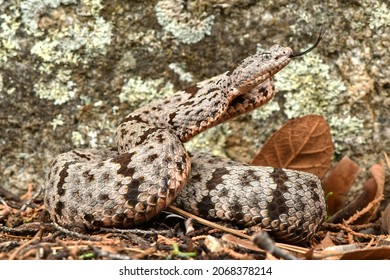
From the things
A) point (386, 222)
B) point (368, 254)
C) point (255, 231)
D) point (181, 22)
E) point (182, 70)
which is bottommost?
point (386, 222)

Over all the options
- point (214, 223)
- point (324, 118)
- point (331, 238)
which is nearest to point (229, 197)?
point (214, 223)

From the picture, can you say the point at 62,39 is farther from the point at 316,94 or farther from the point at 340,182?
the point at 340,182

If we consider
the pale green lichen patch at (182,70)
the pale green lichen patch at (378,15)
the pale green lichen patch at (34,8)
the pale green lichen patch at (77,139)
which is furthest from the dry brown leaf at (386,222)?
the pale green lichen patch at (34,8)

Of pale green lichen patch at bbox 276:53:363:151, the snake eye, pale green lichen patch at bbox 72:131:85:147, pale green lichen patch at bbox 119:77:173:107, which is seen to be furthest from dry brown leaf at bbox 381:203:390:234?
pale green lichen patch at bbox 72:131:85:147

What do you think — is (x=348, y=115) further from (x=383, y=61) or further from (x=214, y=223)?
(x=214, y=223)

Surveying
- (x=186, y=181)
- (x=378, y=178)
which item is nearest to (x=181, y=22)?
(x=186, y=181)

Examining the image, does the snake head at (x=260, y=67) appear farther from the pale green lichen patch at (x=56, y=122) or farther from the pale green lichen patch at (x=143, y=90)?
the pale green lichen patch at (x=56, y=122)
